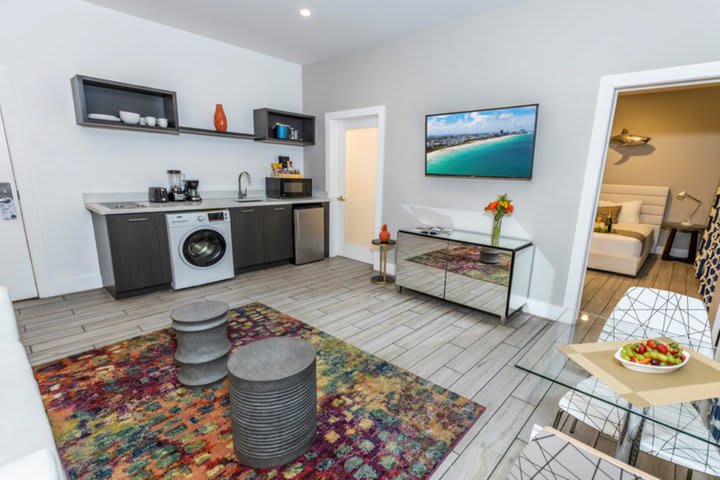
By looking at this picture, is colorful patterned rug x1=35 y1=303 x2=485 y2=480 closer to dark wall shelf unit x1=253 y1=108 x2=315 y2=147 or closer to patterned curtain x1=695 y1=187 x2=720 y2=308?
dark wall shelf unit x1=253 y1=108 x2=315 y2=147

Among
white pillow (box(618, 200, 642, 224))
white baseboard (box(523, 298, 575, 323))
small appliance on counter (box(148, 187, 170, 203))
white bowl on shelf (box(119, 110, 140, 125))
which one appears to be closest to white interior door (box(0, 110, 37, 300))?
white bowl on shelf (box(119, 110, 140, 125))

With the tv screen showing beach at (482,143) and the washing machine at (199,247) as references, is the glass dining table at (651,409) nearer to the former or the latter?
the tv screen showing beach at (482,143)

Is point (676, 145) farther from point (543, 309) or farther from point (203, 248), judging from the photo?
point (203, 248)

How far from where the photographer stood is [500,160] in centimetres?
331

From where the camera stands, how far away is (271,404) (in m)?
1.52

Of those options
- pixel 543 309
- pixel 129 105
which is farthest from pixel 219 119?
pixel 543 309

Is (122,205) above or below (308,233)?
above

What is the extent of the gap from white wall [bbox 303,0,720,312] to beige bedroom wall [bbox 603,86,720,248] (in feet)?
14.4

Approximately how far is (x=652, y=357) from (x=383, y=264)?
3.28 m

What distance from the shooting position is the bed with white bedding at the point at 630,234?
180 inches

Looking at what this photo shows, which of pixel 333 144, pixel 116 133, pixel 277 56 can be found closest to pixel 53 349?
pixel 116 133

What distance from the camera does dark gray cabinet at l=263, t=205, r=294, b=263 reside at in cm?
449

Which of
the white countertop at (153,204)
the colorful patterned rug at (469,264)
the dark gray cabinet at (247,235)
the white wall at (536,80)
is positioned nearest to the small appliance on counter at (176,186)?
the white countertop at (153,204)

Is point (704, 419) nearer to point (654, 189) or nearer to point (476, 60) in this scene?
point (476, 60)
